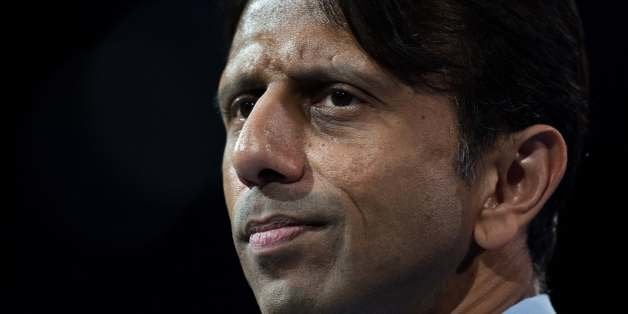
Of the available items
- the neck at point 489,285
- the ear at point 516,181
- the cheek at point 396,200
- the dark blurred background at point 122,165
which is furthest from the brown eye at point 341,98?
the dark blurred background at point 122,165

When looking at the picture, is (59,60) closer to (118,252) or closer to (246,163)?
(118,252)

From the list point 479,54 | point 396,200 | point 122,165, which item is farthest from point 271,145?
point 122,165

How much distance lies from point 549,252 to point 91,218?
1.78m

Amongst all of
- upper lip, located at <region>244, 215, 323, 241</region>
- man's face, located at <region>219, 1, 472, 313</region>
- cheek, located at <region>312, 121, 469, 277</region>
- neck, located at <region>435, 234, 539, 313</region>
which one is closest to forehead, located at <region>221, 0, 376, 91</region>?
man's face, located at <region>219, 1, 472, 313</region>

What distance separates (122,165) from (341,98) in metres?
1.69

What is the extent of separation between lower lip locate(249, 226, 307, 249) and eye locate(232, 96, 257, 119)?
14.0 inches

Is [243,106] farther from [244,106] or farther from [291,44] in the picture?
[291,44]

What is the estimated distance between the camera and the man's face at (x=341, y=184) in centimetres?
176

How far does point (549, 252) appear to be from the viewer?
7.25 ft

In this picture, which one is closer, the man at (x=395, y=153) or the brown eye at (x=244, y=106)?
the man at (x=395, y=153)

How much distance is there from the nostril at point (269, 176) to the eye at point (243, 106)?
28 cm

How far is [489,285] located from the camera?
6.36ft

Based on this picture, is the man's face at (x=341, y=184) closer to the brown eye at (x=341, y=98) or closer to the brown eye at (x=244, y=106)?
the brown eye at (x=341, y=98)

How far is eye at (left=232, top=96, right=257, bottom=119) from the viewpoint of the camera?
2.05 m
